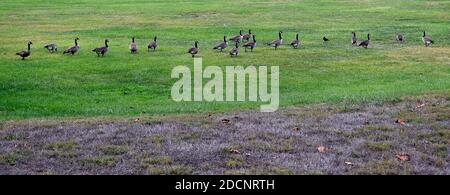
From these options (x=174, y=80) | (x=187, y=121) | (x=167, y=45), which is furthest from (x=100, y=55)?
(x=187, y=121)

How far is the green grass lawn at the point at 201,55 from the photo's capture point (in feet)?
89.0

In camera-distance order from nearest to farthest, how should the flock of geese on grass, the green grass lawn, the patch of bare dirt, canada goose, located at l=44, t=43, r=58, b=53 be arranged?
the patch of bare dirt
the green grass lawn
the flock of geese on grass
canada goose, located at l=44, t=43, r=58, b=53

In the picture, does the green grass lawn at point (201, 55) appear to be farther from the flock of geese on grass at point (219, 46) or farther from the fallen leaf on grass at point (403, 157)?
the fallen leaf on grass at point (403, 157)

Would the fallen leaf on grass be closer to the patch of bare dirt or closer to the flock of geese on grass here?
the patch of bare dirt

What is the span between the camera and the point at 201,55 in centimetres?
4188

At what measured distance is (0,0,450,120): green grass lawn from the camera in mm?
27141

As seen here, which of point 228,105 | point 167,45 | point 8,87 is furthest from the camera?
point 167,45

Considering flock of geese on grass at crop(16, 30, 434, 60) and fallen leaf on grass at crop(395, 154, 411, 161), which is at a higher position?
fallen leaf on grass at crop(395, 154, 411, 161)

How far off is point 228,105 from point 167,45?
77.3 ft

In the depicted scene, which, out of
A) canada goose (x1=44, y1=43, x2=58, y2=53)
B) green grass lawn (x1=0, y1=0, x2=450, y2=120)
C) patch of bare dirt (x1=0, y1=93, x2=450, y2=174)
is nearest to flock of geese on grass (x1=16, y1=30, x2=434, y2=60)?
canada goose (x1=44, y1=43, x2=58, y2=53)

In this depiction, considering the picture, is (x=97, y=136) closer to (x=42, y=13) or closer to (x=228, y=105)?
(x=228, y=105)

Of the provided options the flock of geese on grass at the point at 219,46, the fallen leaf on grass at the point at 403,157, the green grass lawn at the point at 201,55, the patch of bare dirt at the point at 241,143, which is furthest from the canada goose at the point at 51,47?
the fallen leaf on grass at the point at 403,157
